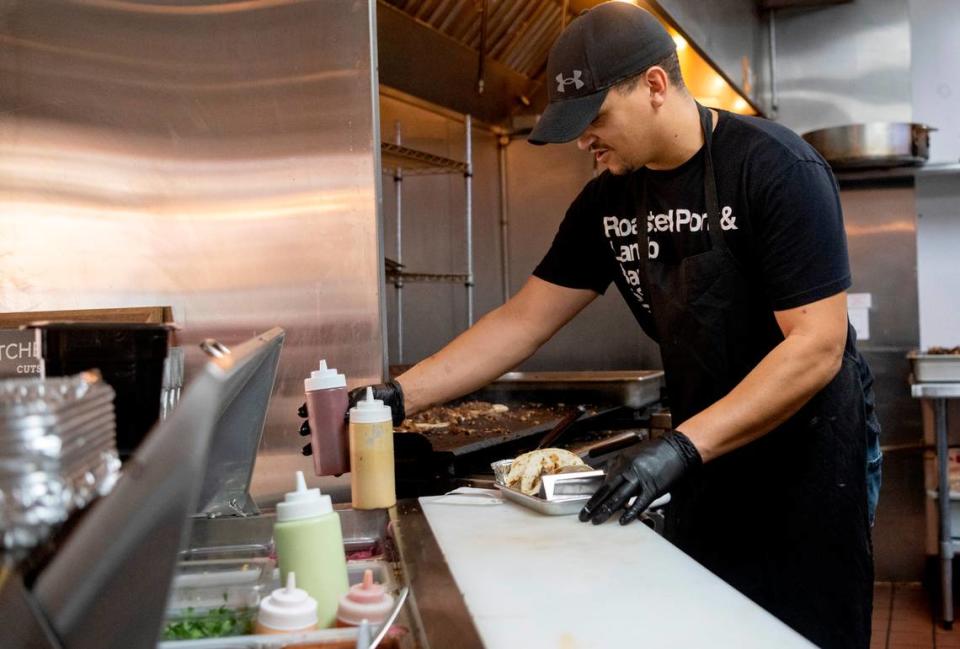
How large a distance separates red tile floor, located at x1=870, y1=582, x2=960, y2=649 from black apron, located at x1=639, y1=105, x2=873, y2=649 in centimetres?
226

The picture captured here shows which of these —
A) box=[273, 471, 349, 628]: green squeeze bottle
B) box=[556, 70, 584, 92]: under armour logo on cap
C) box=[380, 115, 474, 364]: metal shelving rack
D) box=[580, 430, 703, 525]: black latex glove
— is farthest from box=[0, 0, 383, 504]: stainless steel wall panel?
box=[380, 115, 474, 364]: metal shelving rack

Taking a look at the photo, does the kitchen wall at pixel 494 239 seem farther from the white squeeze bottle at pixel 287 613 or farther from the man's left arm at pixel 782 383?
the white squeeze bottle at pixel 287 613

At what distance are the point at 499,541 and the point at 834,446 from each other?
0.91 meters

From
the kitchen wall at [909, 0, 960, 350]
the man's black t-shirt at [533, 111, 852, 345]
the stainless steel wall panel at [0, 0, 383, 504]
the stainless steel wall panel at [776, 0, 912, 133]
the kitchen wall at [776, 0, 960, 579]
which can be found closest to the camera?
the man's black t-shirt at [533, 111, 852, 345]

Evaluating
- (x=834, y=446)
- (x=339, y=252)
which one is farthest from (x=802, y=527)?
(x=339, y=252)

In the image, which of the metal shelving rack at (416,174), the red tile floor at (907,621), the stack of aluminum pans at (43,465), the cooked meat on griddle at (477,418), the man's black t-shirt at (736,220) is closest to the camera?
the stack of aluminum pans at (43,465)

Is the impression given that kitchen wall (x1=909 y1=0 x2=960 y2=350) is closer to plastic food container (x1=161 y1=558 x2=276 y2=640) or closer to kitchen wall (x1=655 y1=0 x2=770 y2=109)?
kitchen wall (x1=655 y1=0 x2=770 y2=109)

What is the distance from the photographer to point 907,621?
13.6 feet

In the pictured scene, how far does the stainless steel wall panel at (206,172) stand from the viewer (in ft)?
6.46

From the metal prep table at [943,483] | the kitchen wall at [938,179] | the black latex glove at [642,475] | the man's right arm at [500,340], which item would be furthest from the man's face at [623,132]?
the kitchen wall at [938,179]

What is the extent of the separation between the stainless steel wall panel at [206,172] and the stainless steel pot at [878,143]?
3143 millimetres

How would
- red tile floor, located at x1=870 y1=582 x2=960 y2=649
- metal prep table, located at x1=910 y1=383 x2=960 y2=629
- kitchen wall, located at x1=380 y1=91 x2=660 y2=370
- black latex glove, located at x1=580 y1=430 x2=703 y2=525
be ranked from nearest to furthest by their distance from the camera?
black latex glove, located at x1=580 y1=430 x2=703 y2=525 < red tile floor, located at x1=870 y1=582 x2=960 y2=649 < metal prep table, located at x1=910 y1=383 x2=960 y2=629 < kitchen wall, located at x1=380 y1=91 x2=660 y2=370

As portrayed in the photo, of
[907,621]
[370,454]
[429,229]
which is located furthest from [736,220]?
[907,621]

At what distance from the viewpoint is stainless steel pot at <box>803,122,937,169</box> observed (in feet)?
14.2
